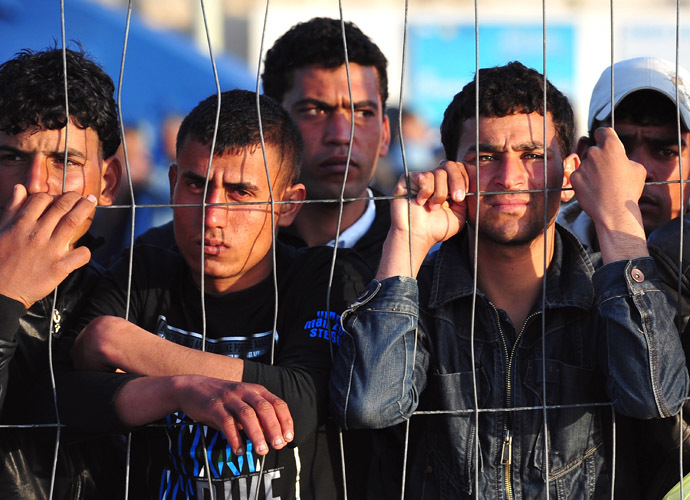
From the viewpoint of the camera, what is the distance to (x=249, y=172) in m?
2.50

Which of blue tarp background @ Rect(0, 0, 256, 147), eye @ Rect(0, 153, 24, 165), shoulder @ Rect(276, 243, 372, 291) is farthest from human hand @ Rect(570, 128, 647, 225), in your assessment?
blue tarp background @ Rect(0, 0, 256, 147)

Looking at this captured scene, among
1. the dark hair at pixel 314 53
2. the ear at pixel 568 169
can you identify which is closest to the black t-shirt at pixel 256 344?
the ear at pixel 568 169

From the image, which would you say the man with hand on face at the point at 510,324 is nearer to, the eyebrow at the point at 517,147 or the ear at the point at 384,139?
the eyebrow at the point at 517,147

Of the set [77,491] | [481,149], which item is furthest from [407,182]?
[77,491]

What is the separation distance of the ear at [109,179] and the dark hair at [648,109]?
5.42ft

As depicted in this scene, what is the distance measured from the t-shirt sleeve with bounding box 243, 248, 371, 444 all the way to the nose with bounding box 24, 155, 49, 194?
73cm

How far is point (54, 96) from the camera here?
8.42 feet

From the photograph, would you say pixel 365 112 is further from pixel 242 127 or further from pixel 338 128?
pixel 242 127

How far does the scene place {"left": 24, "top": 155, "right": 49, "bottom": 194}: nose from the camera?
8.06ft

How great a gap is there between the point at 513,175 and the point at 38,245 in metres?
1.26

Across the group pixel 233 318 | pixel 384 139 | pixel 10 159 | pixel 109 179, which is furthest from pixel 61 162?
pixel 384 139

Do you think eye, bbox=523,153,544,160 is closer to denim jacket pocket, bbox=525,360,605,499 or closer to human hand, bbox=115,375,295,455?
denim jacket pocket, bbox=525,360,605,499

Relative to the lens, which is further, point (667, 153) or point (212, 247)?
point (667, 153)

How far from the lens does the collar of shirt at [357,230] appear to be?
342 cm
